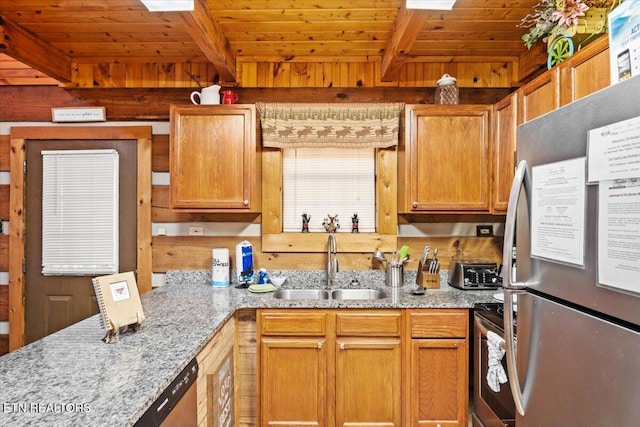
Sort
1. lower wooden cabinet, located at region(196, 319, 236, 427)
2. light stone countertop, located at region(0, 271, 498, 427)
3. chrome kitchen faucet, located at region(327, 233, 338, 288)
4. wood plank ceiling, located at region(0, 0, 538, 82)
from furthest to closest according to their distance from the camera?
chrome kitchen faucet, located at region(327, 233, 338, 288) < wood plank ceiling, located at region(0, 0, 538, 82) < lower wooden cabinet, located at region(196, 319, 236, 427) < light stone countertop, located at region(0, 271, 498, 427)

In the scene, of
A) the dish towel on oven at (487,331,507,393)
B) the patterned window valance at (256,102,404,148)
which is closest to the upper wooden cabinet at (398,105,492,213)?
the patterned window valance at (256,102,404,148)

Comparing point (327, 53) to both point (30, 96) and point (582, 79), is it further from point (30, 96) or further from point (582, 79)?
point (30, 96)

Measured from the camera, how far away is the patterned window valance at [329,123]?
2662 mm

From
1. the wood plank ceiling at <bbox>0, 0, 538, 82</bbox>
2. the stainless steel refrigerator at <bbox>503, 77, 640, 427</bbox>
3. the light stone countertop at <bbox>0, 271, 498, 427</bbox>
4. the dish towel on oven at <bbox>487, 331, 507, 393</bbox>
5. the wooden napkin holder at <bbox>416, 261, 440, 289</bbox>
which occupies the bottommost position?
the dish towel on oven at <bbox>487, 331, 507, 393</bbox>

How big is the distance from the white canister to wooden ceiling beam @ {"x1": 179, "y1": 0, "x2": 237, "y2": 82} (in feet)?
4.27

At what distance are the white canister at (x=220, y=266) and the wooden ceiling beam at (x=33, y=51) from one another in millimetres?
1754

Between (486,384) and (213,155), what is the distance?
7.25 feet

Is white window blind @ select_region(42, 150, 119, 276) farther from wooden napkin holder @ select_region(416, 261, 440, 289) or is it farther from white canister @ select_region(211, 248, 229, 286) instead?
wooden napkin holder @ select_region(416, 261, 440, 289)

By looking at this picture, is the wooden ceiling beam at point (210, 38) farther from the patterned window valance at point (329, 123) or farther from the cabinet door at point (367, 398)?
the cabinet door at point (367, 398)

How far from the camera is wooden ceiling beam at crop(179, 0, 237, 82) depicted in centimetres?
191

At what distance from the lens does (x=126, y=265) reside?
2855mm

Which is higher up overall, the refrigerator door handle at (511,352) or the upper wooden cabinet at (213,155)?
the upper wooden cabinet at (213,155)

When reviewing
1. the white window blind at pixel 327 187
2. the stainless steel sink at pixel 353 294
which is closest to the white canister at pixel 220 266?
the white window blind at pixel 327 187

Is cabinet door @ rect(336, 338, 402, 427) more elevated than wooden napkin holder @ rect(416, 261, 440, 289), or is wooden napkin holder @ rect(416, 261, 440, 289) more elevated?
wooden napkin holder @ rect(416, 261, 440, 289)
